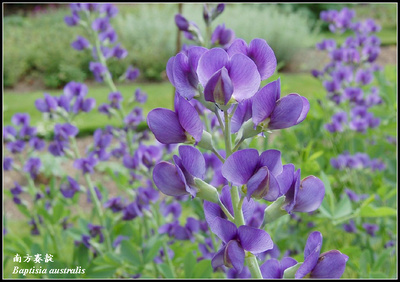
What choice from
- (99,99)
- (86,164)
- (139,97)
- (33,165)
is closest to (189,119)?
(86,164)

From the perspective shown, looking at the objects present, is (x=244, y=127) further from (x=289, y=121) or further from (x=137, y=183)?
(x=137, y=183)

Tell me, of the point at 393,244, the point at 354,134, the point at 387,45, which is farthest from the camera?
the point at 387,45

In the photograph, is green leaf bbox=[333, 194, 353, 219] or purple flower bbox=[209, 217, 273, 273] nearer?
purple flower bbox=[209, 217, 273, 273]

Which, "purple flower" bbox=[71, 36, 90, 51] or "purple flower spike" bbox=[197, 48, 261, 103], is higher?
"purple flower spike" bbox=[197, 48, 261, 103]

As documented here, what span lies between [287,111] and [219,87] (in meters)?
0.09

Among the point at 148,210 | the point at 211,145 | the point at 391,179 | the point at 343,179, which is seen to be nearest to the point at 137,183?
the point at 148,210

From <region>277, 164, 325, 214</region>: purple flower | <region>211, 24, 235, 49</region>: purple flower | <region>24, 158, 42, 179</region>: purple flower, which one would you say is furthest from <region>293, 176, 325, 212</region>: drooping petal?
<region>24, 158, 42, 179</region>: purple flower

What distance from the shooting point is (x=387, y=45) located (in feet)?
25.2

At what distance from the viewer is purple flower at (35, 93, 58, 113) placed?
1393 mm

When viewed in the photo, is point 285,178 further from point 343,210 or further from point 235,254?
point 343,210

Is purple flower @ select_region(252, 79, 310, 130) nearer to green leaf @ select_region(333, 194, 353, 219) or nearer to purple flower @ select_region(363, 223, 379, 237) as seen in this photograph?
green leaf @ select_region(333, 194, 353, 219)

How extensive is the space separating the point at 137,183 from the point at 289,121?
4.25 feet

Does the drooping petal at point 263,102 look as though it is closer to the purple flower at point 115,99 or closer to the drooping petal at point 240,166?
the drooping petal at point 240,166

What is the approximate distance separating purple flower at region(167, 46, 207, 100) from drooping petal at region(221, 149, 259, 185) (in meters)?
0.10
